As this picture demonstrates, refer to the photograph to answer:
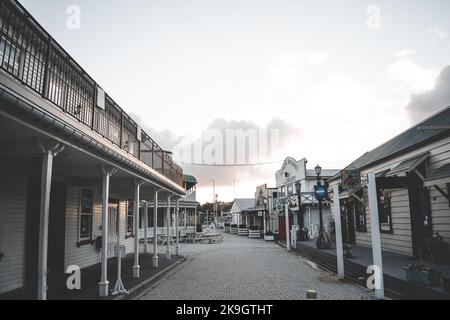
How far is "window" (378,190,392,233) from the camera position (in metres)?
13.9

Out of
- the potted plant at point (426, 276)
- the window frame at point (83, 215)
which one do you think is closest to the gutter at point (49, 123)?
the window frame at point (83, 215)

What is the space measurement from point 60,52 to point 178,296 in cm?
582

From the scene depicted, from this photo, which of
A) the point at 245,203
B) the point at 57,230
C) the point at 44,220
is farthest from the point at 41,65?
the point at 245,203

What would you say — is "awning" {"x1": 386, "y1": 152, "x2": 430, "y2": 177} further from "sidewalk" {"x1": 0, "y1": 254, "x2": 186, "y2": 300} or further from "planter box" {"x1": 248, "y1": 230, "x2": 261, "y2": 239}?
"planter box" {"x1": 248, "y1": 230, "x2": 261, "y2": 239}

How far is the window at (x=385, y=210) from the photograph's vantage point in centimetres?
1385

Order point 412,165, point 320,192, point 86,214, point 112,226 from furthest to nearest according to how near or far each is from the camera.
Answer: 1. point 112,226
2. point 320,192
3. point 86,214
4. point 412,165

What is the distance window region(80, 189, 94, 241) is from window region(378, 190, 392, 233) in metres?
11.5

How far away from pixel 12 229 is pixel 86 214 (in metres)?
4.84

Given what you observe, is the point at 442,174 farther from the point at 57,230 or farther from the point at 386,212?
the point at 57,230

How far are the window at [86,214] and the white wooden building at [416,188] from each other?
9069 mm

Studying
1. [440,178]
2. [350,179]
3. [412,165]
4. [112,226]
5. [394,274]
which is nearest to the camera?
[440,178]

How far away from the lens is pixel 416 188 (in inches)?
453
